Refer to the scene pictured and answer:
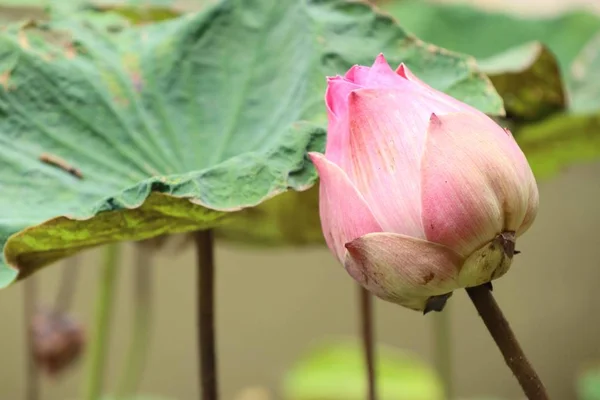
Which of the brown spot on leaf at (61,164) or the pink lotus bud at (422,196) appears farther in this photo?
the brown spot on leaf at (61,164)

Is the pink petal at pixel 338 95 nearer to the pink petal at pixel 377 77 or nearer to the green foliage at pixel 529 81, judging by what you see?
the pink petal at pixel 377 77

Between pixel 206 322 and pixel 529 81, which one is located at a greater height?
pixel 529 81

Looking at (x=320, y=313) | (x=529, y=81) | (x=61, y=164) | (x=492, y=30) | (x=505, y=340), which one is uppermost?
(x=492, y=30)

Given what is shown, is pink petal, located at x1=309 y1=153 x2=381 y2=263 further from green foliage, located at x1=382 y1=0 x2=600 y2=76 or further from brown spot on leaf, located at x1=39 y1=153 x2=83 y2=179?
green foliage, located at x1=382 y1=0 x2=600 y2=76

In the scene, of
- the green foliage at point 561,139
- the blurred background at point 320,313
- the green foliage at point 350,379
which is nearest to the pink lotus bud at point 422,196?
the green foliage at point 561,139

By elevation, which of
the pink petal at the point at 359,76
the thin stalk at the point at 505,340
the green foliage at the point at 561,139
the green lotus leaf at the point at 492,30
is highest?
the green lotus leaf at the point at 492,30

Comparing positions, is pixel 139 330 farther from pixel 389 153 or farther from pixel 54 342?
pixel 389 153

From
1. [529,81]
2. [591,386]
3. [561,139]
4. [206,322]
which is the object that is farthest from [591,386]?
[206,322]
